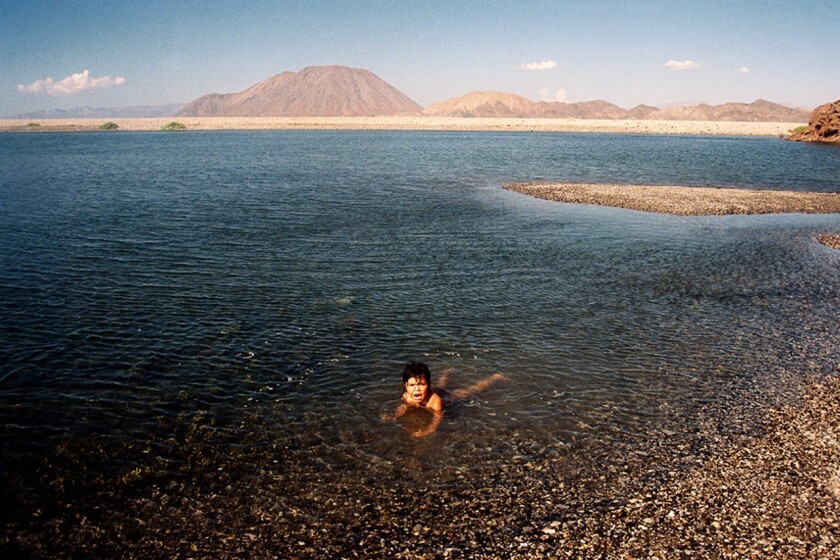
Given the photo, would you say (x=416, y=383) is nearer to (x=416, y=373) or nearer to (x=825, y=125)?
(x=416, y=373)

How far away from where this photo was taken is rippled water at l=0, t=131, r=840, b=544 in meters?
11.6

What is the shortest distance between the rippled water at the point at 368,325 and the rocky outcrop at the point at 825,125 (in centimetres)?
9409

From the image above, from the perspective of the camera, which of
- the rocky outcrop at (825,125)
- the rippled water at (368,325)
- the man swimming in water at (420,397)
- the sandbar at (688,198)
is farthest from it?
the rocky outcrop at (825,125)

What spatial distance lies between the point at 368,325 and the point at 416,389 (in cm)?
560

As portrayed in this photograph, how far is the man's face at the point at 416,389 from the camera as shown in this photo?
471 inches

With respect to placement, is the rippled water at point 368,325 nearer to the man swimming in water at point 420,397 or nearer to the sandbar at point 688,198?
the man swimming in water at point 420,397

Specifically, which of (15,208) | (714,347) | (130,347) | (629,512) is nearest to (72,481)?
(130,347)

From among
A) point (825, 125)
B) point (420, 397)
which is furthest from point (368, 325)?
point (825, 125)

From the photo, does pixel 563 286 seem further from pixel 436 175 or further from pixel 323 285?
pixel 436 175

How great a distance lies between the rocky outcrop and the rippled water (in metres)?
94.1

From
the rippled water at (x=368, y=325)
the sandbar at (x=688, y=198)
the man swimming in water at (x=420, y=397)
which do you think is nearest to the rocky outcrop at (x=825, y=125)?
the sandbar at (x=688, y=198)

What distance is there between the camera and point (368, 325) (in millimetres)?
17281

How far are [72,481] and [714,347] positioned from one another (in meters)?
16.5

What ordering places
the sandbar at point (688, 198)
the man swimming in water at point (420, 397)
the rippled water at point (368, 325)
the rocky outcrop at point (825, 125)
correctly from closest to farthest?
the rippled water at point (368, 325) → the man swimming in water at point (420, 397) → the sandbar at point (688, 198) → the rocky outcrop at point (825, 125)
